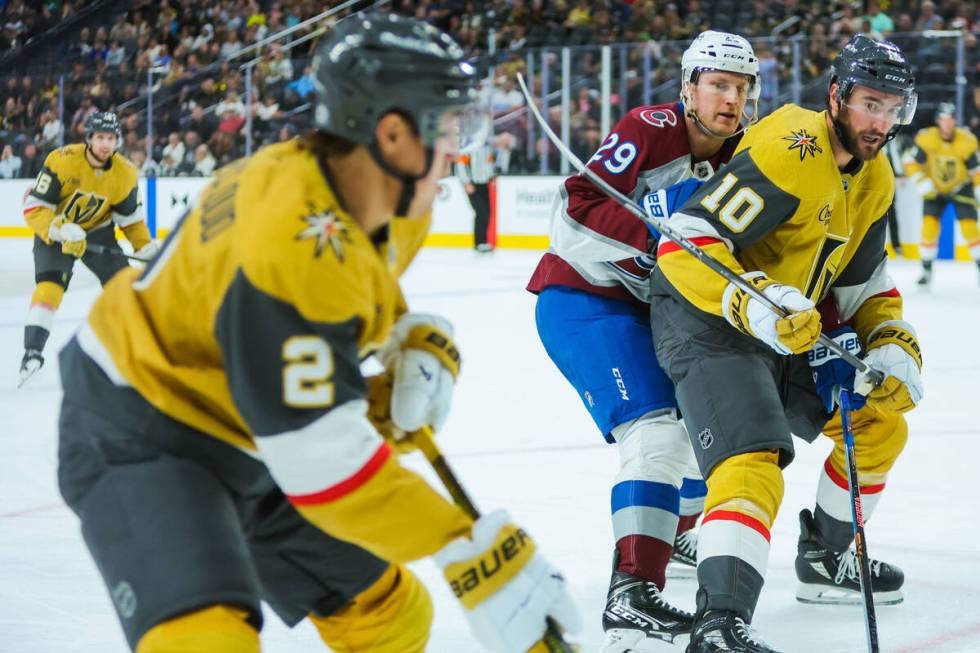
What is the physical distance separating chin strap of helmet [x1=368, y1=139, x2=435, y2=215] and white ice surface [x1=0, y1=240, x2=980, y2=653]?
579mm

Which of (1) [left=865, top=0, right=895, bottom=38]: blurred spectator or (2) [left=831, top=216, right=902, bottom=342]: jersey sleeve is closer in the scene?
(2) [left=831, top=216, right=902, bottom=342]: jersey sleeve

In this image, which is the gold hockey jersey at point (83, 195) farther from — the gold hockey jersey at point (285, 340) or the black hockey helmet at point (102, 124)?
the gold hockey jersey at point (285, 340)

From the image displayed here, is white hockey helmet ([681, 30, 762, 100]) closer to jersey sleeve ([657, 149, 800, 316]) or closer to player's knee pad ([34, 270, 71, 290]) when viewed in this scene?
jersey sleeve ([657, 149, 800, 316])

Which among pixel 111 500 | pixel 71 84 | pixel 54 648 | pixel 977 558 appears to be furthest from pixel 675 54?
pixel 111 500

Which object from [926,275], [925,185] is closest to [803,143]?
[926,275]

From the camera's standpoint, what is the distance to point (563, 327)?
298cm

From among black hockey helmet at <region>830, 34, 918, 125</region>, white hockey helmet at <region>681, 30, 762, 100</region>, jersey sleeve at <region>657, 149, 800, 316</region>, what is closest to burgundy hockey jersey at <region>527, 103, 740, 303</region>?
white hockey helmet at <region>681, 30, 762, 100</region>

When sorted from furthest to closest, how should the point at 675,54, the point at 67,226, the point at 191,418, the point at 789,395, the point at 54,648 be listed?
the point at 675,54
the point at 67,226
the point at 789,395
the point at 54,648
the point at 191,418

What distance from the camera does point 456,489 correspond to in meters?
1.73

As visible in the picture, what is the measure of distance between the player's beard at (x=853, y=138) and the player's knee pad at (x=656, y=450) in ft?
2.12

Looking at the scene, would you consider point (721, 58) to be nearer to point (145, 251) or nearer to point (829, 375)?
point (829, 375)

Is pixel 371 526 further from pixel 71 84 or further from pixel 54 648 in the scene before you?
pixel 71 84

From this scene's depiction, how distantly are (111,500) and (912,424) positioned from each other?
12.5ft

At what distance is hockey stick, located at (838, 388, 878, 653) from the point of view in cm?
238
